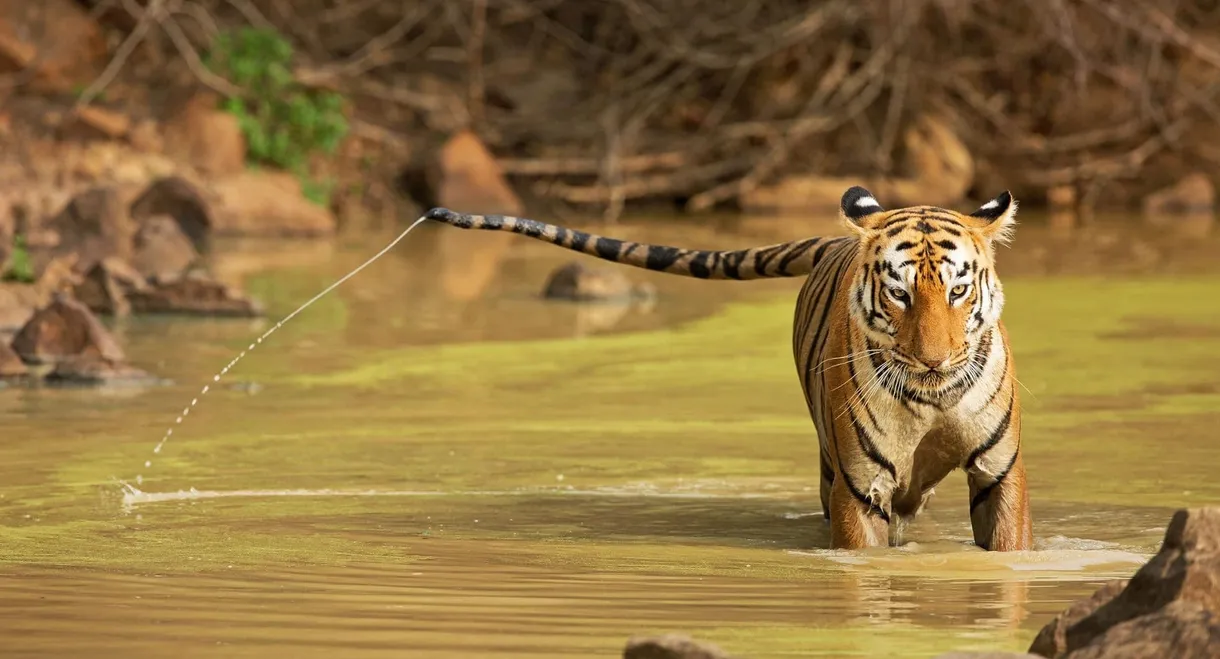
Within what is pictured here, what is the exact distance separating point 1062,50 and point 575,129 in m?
4.53

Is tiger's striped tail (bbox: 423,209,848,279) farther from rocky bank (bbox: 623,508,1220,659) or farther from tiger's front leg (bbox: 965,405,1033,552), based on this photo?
rocky bank (bbox: 623,508,1220,659)

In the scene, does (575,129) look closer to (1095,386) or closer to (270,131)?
(270,131)

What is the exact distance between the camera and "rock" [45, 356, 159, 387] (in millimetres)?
8859

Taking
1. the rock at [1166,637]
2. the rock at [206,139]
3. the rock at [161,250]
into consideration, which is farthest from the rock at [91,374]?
the rock at [206,139]

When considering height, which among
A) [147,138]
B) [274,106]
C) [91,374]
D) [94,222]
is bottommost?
[91,374]

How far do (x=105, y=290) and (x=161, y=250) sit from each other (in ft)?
7.28

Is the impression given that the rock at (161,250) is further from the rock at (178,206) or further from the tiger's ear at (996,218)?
the tiger's ear at (996,218)

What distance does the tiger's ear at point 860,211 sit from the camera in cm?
553

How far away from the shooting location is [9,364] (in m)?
8.97

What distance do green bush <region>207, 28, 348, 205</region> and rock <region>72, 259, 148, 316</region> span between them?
6.55m

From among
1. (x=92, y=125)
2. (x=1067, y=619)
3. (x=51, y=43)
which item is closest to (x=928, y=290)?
(x=1067, y=619)

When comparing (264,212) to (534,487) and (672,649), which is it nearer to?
(534,487)

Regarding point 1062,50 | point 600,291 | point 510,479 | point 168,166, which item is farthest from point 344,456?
point 1062,50

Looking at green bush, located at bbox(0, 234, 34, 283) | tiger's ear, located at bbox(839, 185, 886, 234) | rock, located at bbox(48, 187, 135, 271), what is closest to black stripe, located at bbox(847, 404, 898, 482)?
tiger's ear, located at bbox(839, 185, 886, 234)
